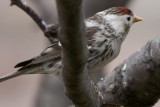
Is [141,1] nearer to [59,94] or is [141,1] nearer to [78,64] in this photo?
[59,94]

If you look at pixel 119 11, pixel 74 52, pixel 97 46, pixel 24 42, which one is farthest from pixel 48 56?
pixel 24 42

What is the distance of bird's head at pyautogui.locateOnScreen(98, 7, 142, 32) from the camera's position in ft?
9.78

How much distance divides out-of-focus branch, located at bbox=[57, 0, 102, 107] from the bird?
0.56 metres

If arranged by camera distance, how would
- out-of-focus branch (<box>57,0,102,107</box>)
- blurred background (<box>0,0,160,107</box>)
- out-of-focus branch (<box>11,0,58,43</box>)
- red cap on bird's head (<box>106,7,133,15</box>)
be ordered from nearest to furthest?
out-of-focus branch (<box>57,0,102,107</box>), out-of-focus branch (<box>11,0,58,43</box>), red cap on bird's head (<box>106,7,133,15</box>), blurred background (<box>0,0,160,107</box>)

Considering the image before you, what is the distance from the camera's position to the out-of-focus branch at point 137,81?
6.99 ft

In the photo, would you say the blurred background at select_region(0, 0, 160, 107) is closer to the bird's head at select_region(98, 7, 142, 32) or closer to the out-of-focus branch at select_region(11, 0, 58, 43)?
the bird's head at select_region(98, 7, 142, 32)

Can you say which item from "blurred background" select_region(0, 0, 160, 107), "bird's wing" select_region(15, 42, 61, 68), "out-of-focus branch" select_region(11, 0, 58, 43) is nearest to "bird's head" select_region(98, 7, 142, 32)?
"bird's wing" select_region(15, 42, 61, 68)

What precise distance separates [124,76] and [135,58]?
3.9 inches

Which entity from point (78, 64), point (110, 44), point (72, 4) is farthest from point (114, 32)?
point (72, 4)

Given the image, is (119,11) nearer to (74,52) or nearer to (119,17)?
(119,17)

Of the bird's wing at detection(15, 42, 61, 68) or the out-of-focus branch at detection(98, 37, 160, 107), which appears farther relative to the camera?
the bird's wing at detection(15, 42, 61, 68)

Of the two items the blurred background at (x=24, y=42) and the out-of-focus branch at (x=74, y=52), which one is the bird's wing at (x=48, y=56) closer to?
the out-of-focus branch at (x=74, y=52)

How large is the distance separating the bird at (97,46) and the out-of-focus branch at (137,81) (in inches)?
9.0

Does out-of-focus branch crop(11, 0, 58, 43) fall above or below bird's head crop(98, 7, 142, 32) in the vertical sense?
above
